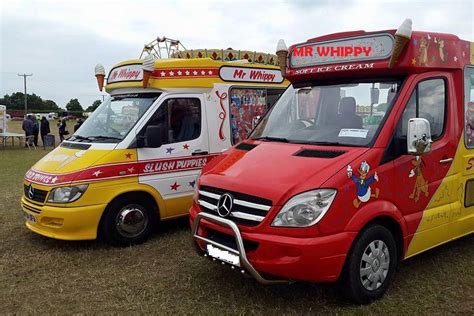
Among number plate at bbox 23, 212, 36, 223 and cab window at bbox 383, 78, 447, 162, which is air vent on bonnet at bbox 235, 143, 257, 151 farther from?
number plate at bbox 23, 212, 36, 223

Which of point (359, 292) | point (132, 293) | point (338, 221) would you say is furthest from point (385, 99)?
point (132, 293)

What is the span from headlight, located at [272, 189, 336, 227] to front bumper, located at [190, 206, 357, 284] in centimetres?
13

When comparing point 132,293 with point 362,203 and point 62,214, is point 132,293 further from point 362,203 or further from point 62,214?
point 362,203

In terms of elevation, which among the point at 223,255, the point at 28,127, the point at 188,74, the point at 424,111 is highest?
the point at 188,74

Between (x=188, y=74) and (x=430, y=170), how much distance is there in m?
3.66

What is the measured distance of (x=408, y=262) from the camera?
526 centimetres

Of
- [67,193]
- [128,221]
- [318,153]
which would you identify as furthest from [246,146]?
[67,193]

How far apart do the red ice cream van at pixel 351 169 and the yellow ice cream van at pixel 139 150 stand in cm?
174

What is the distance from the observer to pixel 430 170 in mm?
4590

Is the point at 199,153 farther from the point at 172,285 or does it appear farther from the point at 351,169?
the point at 351,169

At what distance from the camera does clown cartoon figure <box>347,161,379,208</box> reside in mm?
3879

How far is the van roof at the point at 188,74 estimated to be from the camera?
6.52 meters

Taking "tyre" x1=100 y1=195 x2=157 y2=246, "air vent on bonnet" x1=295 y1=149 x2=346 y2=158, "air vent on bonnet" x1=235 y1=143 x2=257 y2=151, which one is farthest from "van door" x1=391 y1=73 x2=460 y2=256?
"tyre" x1=100 y1=195 x2=157 y2=246

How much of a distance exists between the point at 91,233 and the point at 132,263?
30.0 inches
